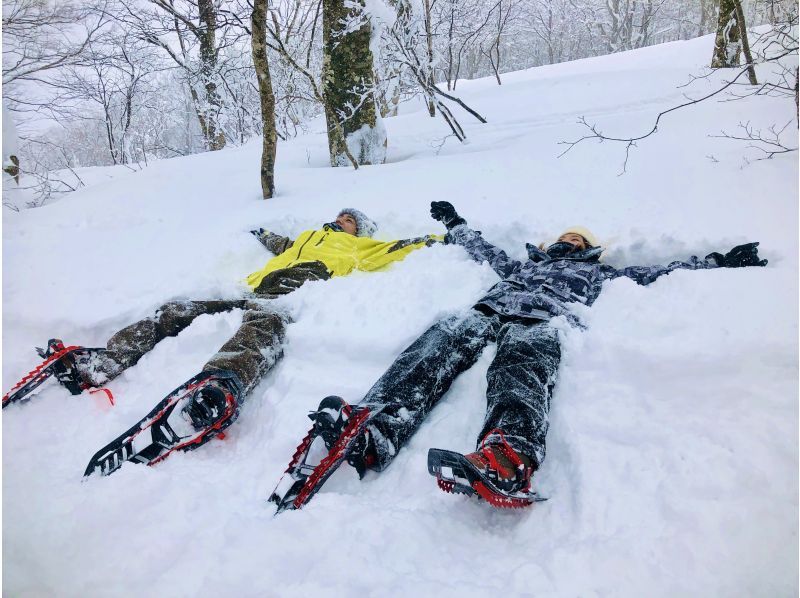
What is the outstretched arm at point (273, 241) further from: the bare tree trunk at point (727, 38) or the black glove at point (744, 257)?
the bare tree trunk at point (727, 38)

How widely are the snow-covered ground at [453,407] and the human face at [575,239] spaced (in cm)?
28

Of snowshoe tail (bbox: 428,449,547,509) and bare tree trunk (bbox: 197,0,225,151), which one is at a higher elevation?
bare tree trunk (bbox: 197,0,225,151)

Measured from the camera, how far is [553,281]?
277 cm

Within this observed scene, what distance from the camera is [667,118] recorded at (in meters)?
4.94

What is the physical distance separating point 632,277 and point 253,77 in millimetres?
12010

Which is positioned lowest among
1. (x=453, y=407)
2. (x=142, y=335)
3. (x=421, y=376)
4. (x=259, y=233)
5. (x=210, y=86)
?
(x=453, y=407)

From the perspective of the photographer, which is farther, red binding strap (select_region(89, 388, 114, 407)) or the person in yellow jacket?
red binding strap (select_region(89, 388, 114, 407))

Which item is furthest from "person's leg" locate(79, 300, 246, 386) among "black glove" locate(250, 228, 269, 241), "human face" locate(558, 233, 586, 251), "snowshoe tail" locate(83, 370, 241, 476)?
"human face" locate(558, 233, 586, 251)

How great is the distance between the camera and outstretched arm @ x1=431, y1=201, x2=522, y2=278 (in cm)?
317

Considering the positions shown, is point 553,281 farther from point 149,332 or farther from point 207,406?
point 149,332

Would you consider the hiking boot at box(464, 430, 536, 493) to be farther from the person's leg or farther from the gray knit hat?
the gray knit hat

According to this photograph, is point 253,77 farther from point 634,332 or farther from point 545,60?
point 545,60

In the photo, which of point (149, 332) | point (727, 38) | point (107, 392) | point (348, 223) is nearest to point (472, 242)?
point (348, 223)

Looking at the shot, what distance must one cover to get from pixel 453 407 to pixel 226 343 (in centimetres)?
136
